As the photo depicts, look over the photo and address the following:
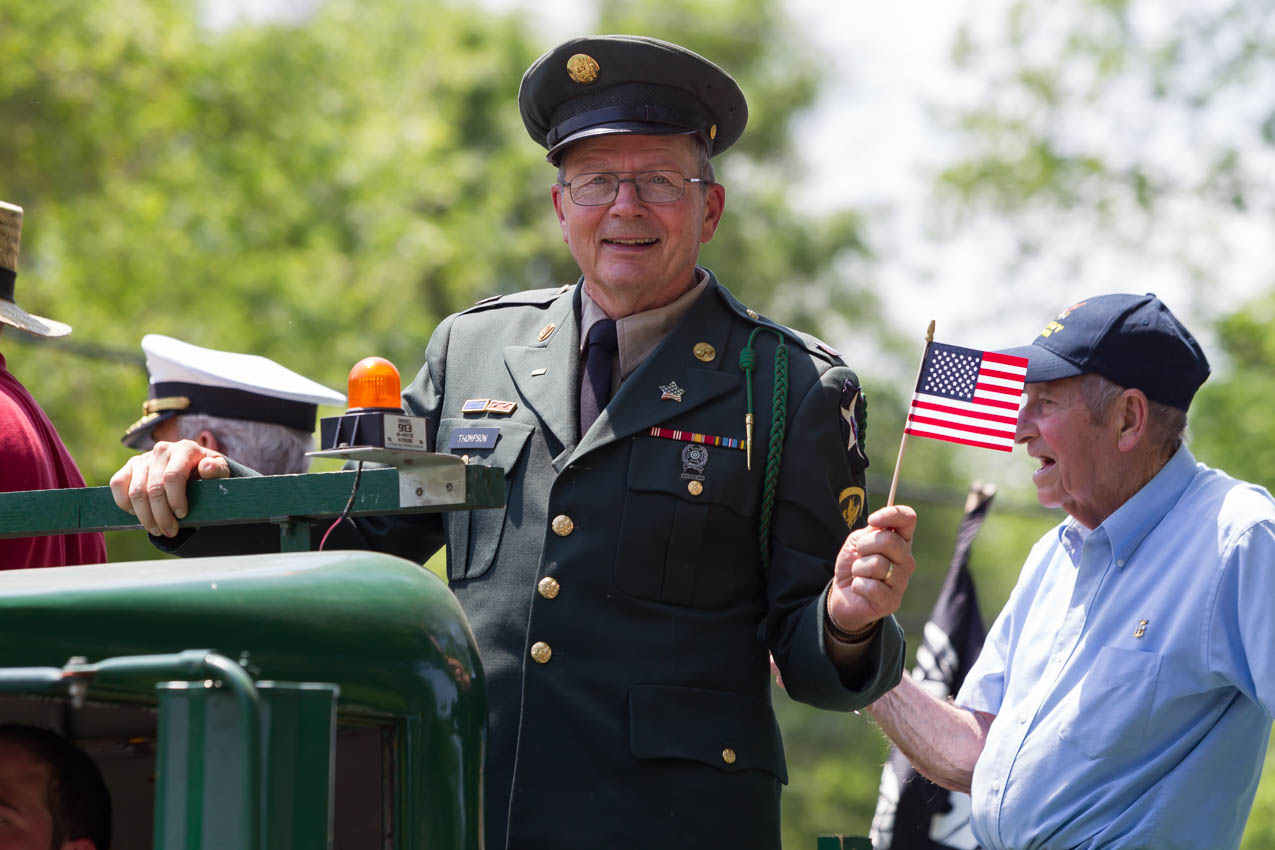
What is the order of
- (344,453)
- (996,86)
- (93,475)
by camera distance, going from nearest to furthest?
(344,453) < (93,475) < (996,86)

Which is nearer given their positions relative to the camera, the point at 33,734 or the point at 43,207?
the point at 33,734

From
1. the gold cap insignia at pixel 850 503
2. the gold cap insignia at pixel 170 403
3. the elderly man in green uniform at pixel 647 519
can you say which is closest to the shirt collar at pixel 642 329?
the elderly man in green uniform at pixel 647 519

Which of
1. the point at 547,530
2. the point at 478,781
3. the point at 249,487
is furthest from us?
the point at 547,530

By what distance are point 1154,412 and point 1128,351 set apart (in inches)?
6.0

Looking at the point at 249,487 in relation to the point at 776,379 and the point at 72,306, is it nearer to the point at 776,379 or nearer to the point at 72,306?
the point at 776,379

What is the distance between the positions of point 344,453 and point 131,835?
0.68m

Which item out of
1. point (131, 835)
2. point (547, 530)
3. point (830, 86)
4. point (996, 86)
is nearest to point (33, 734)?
point (131, 835)

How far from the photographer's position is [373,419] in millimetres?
1966

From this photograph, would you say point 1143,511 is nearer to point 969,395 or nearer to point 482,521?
point 969,395

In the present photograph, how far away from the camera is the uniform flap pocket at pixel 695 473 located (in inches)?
103

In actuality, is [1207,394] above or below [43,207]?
below

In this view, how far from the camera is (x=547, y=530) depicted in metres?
2.62

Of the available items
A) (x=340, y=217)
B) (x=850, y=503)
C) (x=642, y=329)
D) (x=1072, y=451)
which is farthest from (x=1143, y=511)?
(x=340, y=217)

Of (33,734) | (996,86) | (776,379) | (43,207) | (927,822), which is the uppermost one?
(996,86)
